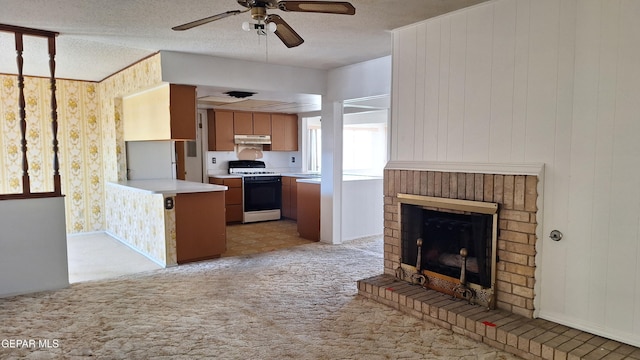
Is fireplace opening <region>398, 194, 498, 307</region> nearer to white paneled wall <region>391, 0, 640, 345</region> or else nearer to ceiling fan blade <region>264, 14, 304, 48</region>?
white paneled wall <region>391, 0, 640, 345</region>

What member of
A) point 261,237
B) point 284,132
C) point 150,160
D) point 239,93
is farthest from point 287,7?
point 284,132

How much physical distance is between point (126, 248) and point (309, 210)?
8.37 ft

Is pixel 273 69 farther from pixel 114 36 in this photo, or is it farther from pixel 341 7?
pixel 341 7

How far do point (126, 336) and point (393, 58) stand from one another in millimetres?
3180

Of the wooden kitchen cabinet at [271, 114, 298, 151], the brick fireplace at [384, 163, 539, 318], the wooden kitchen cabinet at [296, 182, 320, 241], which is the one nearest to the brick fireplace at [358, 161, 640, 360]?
the brick fireplace at [384, 163, 539, 318]

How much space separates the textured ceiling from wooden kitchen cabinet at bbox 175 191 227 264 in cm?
168

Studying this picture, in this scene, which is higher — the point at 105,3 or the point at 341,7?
the point at 105,3

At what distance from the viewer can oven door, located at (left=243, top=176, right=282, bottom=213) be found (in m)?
7.54

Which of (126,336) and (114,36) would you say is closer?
(126,336)

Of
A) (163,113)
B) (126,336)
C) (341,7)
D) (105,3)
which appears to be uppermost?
(105,3)

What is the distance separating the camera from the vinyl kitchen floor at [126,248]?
4.61 m

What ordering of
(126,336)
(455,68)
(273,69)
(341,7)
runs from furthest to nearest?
1. (273,69)
2. (455,68)
3. (126,336)
4. (341,7)

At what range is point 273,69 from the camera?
533 centimetres

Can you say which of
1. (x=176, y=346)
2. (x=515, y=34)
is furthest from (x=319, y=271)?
(x=515, y=34)
